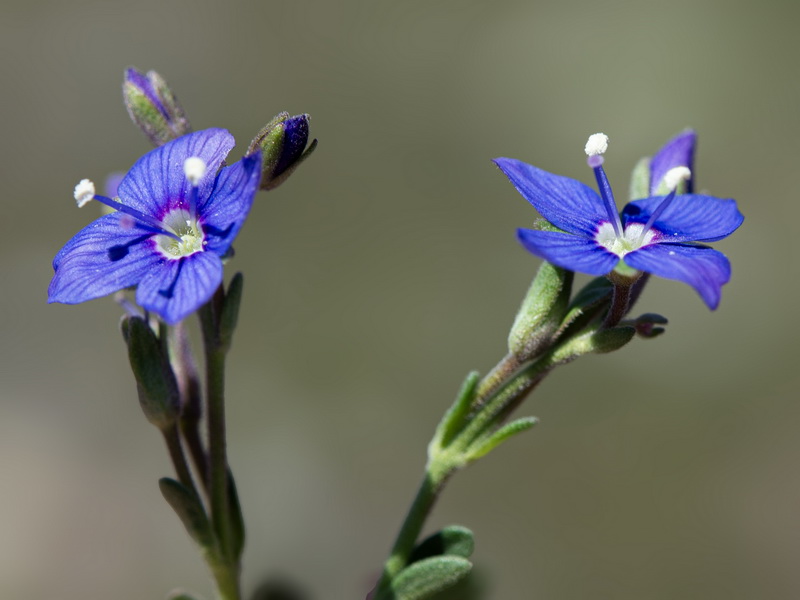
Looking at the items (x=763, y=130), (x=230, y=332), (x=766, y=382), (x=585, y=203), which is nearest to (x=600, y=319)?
(x=585, y=203)

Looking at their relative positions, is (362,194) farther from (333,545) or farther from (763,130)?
(763,130)

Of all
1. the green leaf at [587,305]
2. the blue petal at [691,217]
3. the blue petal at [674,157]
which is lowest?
the green leaf at [587,305]

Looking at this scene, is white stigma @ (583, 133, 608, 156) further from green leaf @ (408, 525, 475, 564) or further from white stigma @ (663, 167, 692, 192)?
green leaf @ (408, 525, 475, 564)

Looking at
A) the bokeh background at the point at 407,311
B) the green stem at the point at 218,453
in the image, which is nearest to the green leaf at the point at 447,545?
the green stem at the point at 218,453

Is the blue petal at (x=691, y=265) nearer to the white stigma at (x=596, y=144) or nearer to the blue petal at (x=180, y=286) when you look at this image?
the white stigma at (x=596, y=144)

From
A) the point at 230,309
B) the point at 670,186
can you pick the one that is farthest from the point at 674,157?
the point at 230,309

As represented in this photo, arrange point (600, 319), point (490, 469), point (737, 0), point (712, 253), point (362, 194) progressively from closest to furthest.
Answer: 1. point (712, 253)
2. point (600, 319)
3. point (490, 469)
4. point (362, 194)
5. point (737, 0)
